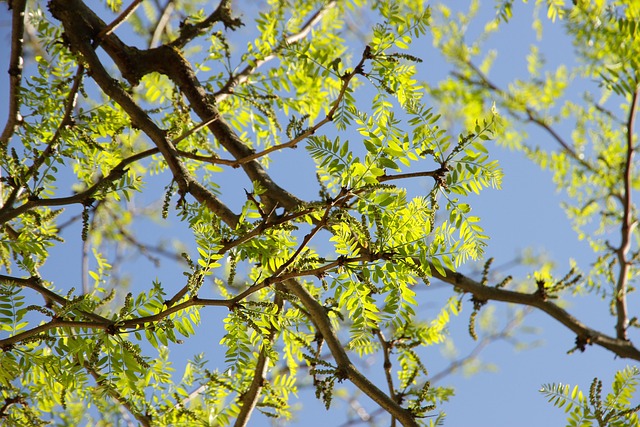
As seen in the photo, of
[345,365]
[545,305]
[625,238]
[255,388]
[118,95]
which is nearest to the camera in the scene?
[345,365]

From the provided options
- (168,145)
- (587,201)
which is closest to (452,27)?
(587,201)

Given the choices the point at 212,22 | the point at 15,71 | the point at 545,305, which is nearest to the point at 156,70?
the point at 212,22

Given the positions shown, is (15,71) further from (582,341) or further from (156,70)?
(582,341)

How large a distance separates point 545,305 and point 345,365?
0.79 metres

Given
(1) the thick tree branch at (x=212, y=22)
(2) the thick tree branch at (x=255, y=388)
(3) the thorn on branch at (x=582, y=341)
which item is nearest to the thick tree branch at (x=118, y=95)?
(1) the thick tree branch at (x=212, y=22)

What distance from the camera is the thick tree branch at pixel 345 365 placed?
1.47 metres

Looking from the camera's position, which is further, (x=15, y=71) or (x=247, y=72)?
(x=247, y=72)

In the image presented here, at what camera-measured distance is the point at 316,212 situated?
49.2 inches

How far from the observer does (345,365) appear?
1.54m

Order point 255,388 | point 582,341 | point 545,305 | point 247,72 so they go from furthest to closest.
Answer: point 247,72, point 582,341, point 545,305, point 255,388

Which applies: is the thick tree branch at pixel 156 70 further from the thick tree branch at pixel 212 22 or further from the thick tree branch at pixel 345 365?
the thick tree branch at pixel 345 365

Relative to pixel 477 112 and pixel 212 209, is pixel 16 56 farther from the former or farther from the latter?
pixel 477 112

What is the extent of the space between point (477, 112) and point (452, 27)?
48cm

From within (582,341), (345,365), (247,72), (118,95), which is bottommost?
(345,365)
